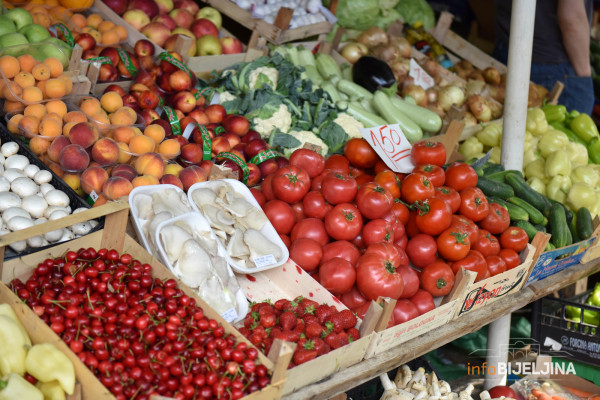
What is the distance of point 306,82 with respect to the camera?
3834 millimetres

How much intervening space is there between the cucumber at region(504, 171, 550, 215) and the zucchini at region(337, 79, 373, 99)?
1.22 meters

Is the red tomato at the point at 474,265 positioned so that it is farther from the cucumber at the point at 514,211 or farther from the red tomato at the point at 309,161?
the red tomato at the point at 309,161

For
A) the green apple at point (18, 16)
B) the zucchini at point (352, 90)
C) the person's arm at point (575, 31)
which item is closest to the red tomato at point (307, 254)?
the zucchini at point (352, 90)

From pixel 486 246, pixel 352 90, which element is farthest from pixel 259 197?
pixel 352 90

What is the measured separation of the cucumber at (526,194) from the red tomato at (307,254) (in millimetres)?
1457

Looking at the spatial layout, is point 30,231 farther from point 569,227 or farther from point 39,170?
point 569,227

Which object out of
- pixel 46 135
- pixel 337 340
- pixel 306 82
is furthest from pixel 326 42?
pixel 337 340

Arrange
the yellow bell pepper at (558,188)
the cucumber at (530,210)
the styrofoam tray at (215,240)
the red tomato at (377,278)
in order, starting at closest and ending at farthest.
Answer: the styrofoam tray at (215,240), the red tomato at (377,278), the cucumber at (530,210), the yellow bell pepper at (558,188)

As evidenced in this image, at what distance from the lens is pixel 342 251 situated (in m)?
2.56

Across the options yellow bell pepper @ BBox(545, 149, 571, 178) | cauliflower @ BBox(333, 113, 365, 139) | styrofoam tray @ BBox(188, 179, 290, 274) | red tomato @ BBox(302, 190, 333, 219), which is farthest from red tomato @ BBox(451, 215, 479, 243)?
yellow bell pepper @ BBox(545, 149, 571, 178)

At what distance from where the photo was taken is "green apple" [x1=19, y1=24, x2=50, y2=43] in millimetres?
3150

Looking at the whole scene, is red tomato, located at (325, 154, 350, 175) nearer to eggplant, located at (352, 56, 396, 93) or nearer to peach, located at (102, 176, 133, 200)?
peach, located at (102, 176, 133, 200)

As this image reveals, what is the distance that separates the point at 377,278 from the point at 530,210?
1327mm

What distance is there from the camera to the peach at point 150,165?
262cm
